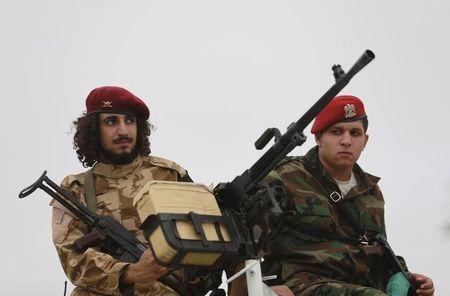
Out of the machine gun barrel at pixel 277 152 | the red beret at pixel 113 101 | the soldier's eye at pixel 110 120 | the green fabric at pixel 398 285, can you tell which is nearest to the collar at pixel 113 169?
the soldier's eye at pixel 110 120

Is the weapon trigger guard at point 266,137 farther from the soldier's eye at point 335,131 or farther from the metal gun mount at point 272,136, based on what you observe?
the soldier's eye at point 335,131

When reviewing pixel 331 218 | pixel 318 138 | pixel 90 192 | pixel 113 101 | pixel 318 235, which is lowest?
pixel 318 235

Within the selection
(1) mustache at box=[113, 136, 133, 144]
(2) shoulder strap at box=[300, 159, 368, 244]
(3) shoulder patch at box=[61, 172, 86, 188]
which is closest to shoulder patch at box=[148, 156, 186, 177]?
(1) mustache at box=[113, 136, 133, 144]

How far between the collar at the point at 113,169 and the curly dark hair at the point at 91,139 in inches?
5.4

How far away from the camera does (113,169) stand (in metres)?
6.32

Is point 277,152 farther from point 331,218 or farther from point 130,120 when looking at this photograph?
point 130,120

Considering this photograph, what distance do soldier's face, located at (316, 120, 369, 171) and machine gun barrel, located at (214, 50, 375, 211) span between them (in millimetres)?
1541

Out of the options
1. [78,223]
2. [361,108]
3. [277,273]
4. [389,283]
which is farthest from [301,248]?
[78,223]

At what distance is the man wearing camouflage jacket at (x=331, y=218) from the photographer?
595cm

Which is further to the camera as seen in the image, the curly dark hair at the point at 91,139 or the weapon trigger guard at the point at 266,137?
the curly dark hair at the point at 91,139

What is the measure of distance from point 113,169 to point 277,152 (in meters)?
1.98

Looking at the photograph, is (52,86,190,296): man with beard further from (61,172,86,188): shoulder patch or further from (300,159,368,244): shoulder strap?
(300,159,368,244): shoulder strap

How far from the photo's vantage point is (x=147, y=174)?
6383 mm

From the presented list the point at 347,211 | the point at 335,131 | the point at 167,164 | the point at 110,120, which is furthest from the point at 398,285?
the point at 110,120
